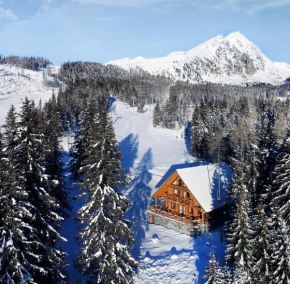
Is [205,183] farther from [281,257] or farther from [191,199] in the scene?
[281,257]

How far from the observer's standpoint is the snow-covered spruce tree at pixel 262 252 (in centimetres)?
2052

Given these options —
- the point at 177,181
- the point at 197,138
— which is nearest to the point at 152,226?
the point at 177,181

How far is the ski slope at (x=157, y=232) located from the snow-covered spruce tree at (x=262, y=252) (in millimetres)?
4579

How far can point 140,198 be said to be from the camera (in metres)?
45.8

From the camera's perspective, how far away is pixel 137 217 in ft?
127

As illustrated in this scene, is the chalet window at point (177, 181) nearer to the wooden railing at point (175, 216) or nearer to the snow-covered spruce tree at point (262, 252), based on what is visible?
the wooden railing at point (175, 216)

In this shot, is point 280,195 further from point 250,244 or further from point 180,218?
point 180,218

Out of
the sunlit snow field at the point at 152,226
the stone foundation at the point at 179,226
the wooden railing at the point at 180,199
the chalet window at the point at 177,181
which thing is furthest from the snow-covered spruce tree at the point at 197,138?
the stone foundation at the point at 179,226

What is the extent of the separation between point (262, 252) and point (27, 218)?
1616 centimetres

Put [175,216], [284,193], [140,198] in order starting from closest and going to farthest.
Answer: [284,193], [175,216], [140,198]

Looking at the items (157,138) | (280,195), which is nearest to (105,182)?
(280,195)

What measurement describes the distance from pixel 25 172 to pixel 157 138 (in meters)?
75.7

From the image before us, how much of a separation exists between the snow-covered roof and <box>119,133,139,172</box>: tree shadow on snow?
24755mm

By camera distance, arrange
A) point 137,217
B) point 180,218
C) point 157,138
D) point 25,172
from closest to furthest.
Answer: point 25,172
point 180,218
point 137,217
point 157,138
